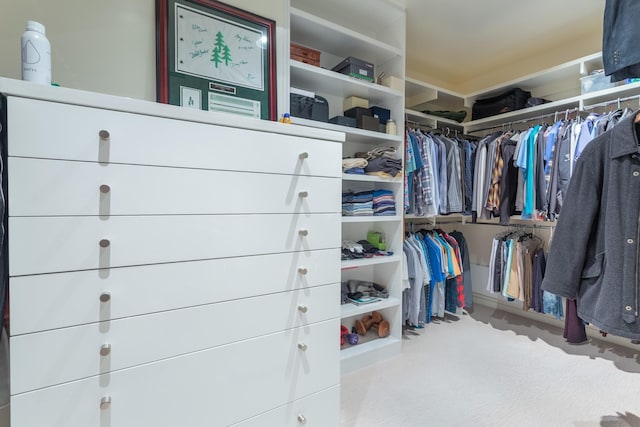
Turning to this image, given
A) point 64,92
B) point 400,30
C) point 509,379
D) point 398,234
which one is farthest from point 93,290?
point 400,30

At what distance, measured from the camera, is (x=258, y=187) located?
1031 millimetres

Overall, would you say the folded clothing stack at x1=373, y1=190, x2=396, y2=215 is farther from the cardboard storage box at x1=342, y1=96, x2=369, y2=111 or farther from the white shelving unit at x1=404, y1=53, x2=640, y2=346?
the cardboard storage box at x1=342, y1=96, x2=369, y2=111

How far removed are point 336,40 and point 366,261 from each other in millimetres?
1654

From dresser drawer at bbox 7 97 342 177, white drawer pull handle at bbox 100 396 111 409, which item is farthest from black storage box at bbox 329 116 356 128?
white drawer pull handle at bbox 100 396 111 409

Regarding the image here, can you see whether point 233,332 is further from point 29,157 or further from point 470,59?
point 470,59

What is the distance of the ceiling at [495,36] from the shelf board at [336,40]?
16.5 inches

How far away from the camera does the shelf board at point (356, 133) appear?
1795mm

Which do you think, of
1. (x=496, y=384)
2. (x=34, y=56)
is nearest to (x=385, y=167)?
(x=496, y=384)

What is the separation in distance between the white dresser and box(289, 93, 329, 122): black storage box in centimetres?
73

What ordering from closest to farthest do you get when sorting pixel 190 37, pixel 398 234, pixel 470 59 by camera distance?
pixel 190 37 → pixel 398 234 → pixel 470 59

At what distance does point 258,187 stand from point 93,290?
57 cm

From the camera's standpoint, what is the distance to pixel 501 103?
2875 mm

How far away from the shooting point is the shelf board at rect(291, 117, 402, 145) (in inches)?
70.7

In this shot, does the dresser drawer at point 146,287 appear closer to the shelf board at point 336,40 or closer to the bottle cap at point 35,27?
the bottle cap at point 35,27
